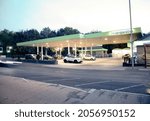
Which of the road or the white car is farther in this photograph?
the white car

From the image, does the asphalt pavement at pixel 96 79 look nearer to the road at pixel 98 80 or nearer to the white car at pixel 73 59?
the road at pixel 98 80

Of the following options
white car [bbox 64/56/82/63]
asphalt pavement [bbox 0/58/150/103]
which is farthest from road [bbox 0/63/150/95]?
white car [bbox 64/56/82/63]

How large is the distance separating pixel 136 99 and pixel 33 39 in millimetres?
4045

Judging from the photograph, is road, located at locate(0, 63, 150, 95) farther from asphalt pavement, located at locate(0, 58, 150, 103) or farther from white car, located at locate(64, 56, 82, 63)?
white car, located at locate(64, 56, 82, 63)

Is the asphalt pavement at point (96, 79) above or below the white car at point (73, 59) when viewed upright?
below

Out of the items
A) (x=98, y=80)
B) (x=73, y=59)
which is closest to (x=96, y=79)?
(x=98, y=80)

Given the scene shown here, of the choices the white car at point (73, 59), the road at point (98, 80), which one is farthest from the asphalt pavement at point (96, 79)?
the white car at point (73, 59)

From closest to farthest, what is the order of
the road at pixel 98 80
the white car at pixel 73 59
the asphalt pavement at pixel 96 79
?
1. the asphalt pavement at pixel 96 79
2. the road at pixel 98 80
3. the white car at pixel 73 59

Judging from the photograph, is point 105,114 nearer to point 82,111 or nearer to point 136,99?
point 82,111

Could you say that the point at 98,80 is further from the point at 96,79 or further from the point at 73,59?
the point at 73,59

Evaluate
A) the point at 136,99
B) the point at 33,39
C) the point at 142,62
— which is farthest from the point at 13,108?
the point at 142,62

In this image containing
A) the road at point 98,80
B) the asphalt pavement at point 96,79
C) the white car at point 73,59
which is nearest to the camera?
the asphalt pavement at point 96,79

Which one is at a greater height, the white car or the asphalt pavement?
the white car

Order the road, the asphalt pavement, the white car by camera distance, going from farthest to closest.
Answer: the white car → the road → the asphalt pavement
